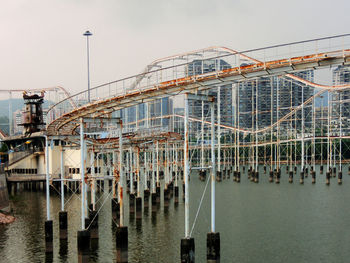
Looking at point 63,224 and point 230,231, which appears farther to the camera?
point 230,231

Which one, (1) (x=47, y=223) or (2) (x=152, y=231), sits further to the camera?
(2) (x=152, y=231)

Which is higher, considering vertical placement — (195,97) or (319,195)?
(195,97)

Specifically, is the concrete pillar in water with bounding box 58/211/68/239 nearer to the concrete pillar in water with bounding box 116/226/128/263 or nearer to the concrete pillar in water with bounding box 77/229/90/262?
the concrete pillar in water with bounding box 77/229/90/262

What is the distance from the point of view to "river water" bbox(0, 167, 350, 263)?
24.5 meters

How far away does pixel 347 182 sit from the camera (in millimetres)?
58469

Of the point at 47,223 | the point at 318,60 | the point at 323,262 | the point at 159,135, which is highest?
the point at 318,60

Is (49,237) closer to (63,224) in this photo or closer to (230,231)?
(63,224)

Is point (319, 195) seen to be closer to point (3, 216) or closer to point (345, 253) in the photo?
point (345, 253)

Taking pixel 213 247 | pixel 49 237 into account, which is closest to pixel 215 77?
pixel 213 247

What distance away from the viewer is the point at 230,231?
29.4m

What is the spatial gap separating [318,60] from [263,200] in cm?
2665

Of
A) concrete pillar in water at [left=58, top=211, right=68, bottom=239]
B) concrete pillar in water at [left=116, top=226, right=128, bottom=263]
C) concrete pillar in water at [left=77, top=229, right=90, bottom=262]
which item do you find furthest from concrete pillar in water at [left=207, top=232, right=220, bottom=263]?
concrete pillar in water at [left=58, top=211, right=68, bottom=239]

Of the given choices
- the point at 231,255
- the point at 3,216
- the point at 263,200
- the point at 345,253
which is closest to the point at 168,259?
the point at 231,255

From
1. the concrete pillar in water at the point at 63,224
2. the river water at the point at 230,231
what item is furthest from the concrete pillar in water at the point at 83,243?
the concrete pillar in water at the point at 63,224
